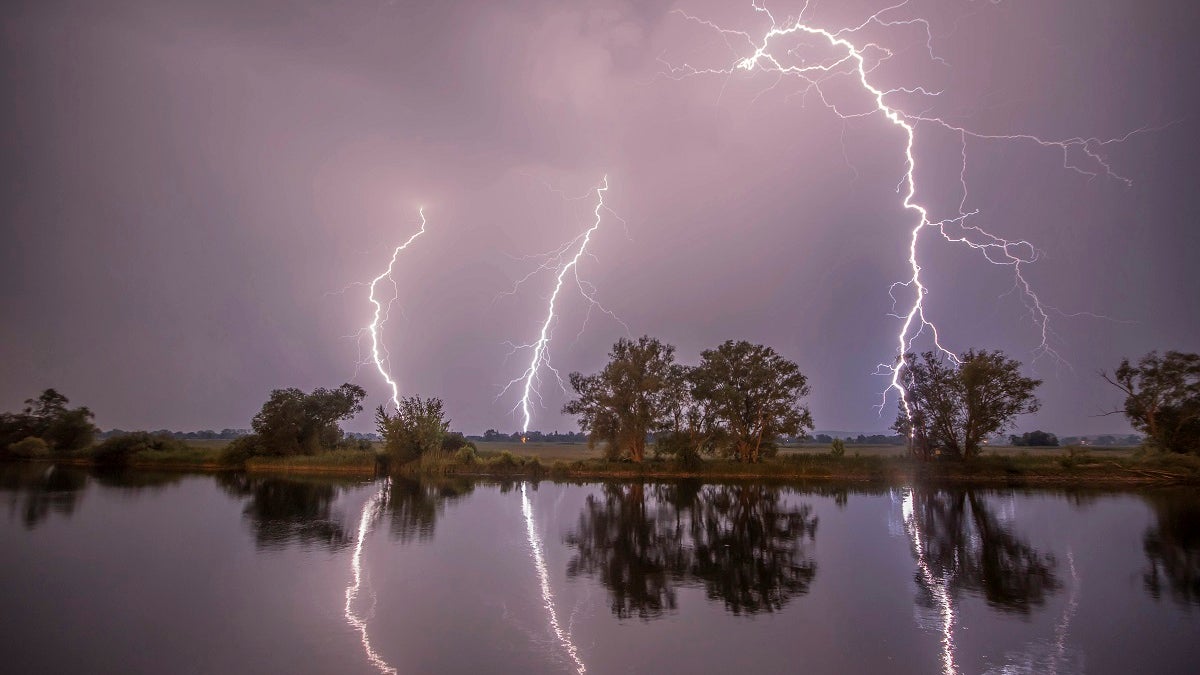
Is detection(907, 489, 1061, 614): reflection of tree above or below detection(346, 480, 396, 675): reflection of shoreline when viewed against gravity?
below

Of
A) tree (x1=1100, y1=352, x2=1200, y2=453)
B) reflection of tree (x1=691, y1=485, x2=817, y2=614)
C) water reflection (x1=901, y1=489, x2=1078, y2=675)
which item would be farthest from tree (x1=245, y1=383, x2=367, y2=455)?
tree (x1=1100, y1=352, x2=1200, y2=453)

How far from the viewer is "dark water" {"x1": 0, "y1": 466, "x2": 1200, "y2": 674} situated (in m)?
7.23

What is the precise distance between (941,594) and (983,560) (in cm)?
368

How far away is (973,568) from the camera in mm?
12305

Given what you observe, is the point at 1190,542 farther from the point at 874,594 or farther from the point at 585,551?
the point at 585,551

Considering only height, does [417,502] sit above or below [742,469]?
below

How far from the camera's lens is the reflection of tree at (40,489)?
17.5 meters

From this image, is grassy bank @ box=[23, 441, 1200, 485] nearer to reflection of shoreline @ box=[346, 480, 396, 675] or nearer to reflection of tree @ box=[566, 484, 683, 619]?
reflection of tree @ box=[566, 484, 683, 619]

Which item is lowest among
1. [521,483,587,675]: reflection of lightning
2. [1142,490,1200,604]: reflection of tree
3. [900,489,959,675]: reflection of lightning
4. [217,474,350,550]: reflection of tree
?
[1142,490,1200,604]: reflection of tree

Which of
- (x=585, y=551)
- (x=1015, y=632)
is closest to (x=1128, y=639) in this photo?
(x=1015, y=632)

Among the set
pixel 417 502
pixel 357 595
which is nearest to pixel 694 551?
pixel 357 595

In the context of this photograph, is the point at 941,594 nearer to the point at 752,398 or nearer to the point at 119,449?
the point at 752,398

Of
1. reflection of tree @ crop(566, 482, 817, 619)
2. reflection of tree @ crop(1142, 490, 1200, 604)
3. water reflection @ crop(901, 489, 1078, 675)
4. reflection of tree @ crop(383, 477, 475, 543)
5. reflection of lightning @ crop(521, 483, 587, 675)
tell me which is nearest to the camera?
reflection of lightning @ crop(521, 483, 587, 675)

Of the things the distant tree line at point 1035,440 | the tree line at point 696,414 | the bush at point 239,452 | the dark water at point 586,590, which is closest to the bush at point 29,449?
the tree line at point 696,414
